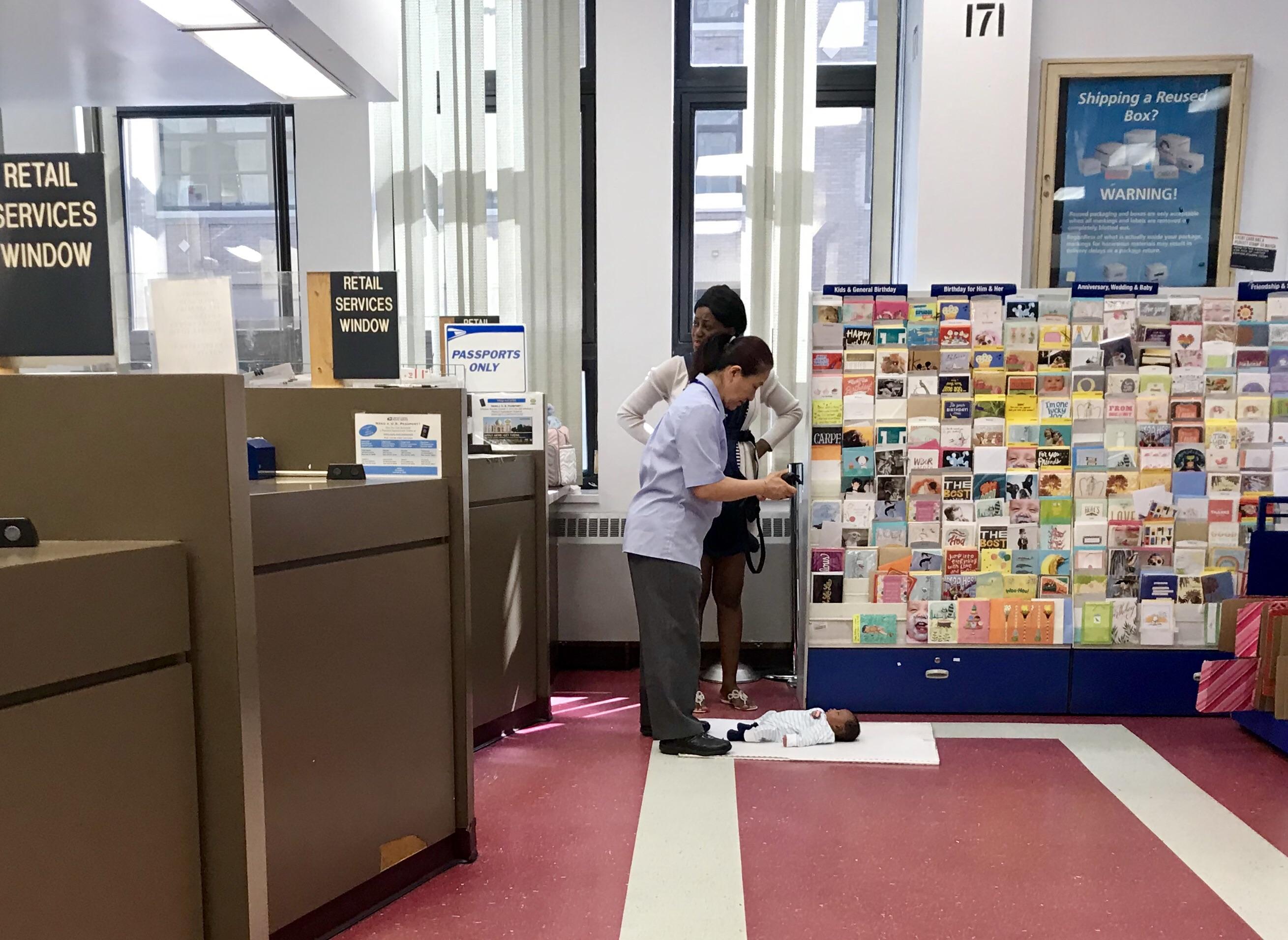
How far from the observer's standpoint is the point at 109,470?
65.1 inches

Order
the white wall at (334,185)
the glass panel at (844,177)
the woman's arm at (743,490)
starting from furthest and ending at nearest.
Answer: the glass panel at (844,177) < the white wall at (334,185) < the woman's arm at (743,490)

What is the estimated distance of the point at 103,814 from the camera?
1.49 metres

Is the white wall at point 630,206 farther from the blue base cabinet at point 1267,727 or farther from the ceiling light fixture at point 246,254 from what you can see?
the blue base cabinet at point 1267,727

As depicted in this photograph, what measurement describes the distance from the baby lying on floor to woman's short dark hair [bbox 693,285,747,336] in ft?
4.95

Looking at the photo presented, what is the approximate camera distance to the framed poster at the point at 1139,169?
4.15m

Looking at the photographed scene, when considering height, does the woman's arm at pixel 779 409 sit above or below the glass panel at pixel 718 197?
below

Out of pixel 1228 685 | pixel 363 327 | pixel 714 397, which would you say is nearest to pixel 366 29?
pixel 363 327

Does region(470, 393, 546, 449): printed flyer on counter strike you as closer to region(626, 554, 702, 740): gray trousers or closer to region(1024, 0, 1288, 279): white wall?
region(626, 554, 702, 740): gray trousers

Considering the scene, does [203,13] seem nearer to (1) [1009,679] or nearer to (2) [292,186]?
(2) [292,186]

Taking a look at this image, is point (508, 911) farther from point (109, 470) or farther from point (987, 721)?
point (987, 721)

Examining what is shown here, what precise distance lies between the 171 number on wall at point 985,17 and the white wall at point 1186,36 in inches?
9.2

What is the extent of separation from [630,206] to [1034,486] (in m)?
2.26

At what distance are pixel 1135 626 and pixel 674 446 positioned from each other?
2.10 meters

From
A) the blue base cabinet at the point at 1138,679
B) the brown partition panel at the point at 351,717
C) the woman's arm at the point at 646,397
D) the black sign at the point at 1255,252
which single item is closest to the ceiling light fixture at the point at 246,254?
the woman's arm at the point at 646,397
